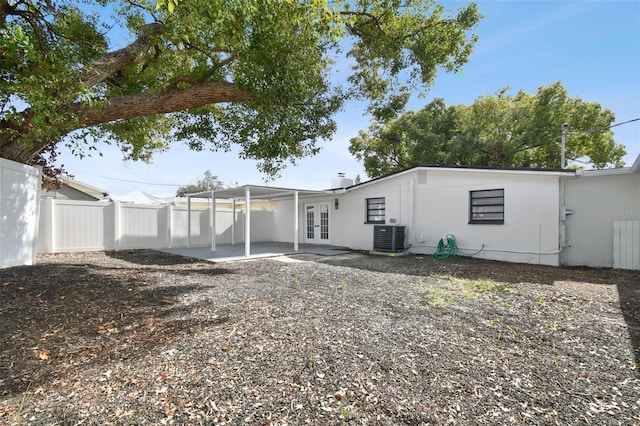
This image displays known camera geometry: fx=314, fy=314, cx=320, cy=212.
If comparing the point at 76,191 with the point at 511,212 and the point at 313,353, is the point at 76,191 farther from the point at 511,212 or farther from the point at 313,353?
the point at 511,212

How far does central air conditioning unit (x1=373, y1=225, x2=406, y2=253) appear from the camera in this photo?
34.7 ft

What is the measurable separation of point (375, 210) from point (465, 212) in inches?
130

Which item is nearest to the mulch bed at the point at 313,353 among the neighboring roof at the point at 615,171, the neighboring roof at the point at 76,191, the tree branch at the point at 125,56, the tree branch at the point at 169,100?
the neighboring roof at the point at 615,171

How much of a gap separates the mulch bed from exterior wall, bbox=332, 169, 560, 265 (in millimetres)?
3105

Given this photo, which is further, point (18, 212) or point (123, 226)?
point (123, 226)

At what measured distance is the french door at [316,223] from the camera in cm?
1398

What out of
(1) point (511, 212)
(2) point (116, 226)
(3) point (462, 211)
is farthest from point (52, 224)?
(1) point (511, 212)

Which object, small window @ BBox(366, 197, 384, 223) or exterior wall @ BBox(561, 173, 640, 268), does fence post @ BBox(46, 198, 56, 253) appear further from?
exterior wall @ BBox(561, 173, 640, 268)

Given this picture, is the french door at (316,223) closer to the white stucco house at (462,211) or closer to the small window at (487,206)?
the white stucco house at (462,211)

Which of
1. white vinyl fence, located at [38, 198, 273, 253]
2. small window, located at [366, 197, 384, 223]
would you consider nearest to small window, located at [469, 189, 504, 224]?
small window, located at [366, 197, 384, 223]

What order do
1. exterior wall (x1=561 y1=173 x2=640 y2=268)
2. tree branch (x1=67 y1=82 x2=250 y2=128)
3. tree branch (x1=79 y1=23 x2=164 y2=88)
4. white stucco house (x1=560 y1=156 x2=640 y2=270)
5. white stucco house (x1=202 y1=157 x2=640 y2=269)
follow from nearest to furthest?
tree branch (x1=79 y1=23 x2=164 y2=88), tree branch (x1=67 y1=82 x2=250 y2=128), white stucco house (x1=560 y1=156 x2=640 y2=270), exterior wall (x1=561 y1=173 x2=640 y2=268), white stucco house (x1=202 y1=157 x2=640 y2=269)

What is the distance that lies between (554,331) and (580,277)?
4.54 m

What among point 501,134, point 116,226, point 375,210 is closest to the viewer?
point 116,226

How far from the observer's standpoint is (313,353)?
116 inches
